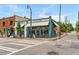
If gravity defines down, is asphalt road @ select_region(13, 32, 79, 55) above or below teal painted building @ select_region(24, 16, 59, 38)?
below

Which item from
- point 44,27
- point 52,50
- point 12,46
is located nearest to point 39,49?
point 52,50

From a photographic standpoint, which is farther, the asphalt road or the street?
the street

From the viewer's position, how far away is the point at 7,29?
3108 centimetres

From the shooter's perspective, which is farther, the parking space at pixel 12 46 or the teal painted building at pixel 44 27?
the teal painted building at pixel 44 27

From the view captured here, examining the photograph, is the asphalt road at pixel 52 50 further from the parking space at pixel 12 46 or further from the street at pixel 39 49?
the parking space at pixel 12 46

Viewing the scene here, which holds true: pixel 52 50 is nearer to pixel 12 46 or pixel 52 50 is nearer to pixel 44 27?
pixel 12 46

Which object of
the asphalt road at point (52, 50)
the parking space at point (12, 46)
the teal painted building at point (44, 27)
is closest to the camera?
the asphalt road at point (52, 50)

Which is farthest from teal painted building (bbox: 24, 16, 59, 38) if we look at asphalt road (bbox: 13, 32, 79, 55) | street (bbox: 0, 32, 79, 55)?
asphalt road (bbox: 13, 32, 79, 55)

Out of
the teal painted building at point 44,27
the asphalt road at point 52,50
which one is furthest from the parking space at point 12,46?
the teal painted building at point 44,27

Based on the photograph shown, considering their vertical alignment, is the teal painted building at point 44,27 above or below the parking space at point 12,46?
above

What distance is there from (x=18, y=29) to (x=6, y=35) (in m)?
3.38

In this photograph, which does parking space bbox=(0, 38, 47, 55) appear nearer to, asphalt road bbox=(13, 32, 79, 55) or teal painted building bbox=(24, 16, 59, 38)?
asphalt road bbox=(13, 32, 79, 55)
